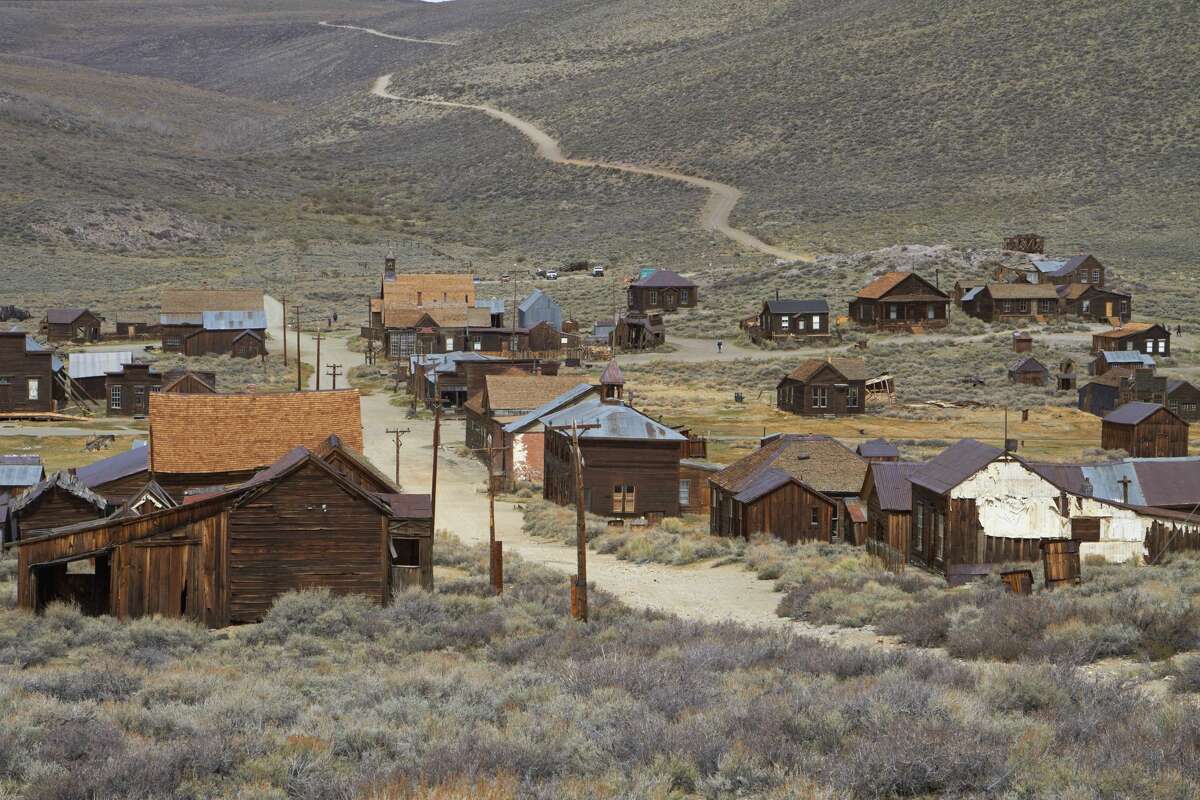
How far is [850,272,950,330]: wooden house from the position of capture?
8938 cm

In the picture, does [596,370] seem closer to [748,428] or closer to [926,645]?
[748,428]

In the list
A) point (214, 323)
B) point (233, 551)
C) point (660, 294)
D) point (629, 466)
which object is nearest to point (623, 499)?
point (629, 466)

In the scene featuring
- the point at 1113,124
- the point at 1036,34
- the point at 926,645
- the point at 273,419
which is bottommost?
the point at 926,645

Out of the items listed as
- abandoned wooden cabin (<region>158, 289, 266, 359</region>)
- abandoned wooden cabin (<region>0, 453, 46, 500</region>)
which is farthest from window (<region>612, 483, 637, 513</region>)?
abandoned wooden cabin (<region>158, 289, 266, 359</region>)

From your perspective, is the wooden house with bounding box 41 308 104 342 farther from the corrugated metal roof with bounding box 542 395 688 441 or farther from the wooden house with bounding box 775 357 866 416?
the corrugated metal roof with bounding box 542 395 688 441

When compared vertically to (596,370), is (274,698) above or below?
below

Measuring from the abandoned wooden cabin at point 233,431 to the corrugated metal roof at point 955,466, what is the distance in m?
13.1

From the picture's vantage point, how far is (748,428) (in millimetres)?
58375

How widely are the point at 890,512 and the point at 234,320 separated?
6424 cm

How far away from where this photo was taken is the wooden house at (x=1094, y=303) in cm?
9169

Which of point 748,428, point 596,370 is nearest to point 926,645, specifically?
point 748,428

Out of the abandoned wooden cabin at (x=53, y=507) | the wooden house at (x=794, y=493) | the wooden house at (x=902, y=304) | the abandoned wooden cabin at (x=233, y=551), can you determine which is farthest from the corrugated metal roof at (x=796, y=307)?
the abandoned wooden cabin at (x=233, y=551)

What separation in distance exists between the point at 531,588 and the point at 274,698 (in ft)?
35.7

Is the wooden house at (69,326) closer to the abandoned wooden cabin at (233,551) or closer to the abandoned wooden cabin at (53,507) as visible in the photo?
the abandoned wooden cabin at (53,507)
